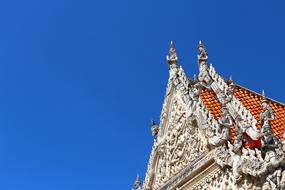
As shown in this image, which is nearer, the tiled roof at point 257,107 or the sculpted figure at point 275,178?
the sculpted figure at point 275,178

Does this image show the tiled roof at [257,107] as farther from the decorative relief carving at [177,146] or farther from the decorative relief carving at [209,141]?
the decorative relief carving at [177,146]

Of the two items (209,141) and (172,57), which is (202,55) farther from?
(209,141)

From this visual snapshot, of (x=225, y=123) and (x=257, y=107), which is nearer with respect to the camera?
(x=225, y=123)

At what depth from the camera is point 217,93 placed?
1848 cm

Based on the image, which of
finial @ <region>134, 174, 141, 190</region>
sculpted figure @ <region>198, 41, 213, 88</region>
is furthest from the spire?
finial @ <region>134, 174, 141, 190</region>

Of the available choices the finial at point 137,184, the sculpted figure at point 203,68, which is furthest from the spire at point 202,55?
the finial at point 137,184

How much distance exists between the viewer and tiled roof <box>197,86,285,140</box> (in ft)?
56.7

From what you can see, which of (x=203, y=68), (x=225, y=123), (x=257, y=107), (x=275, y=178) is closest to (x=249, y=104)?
(x=257, y=107)

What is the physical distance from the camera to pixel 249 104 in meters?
18.4

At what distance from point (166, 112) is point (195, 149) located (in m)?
2.72

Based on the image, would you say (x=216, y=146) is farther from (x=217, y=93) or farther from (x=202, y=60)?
(x=202, y=60)

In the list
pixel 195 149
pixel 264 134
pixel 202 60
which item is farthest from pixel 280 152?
pixel 202 60

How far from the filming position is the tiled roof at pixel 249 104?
17.3 m

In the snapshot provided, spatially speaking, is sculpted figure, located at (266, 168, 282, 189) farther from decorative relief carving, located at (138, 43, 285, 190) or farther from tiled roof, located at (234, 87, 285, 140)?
tiled roof, located at (234, 87, 285, 140)
